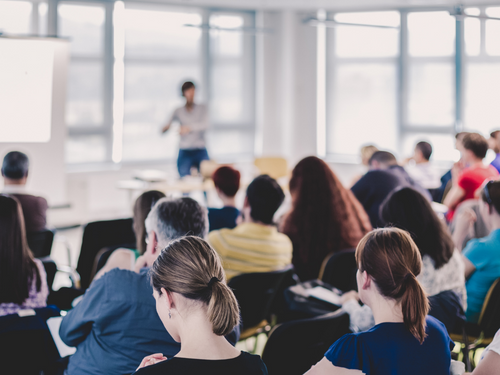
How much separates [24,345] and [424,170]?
4.90m

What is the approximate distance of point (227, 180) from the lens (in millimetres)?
3809

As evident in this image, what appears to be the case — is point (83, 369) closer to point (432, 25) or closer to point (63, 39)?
point (63, 39)

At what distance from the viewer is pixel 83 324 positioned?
1.80 metres

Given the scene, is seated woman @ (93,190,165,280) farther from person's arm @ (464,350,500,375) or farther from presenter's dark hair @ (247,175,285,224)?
person's arm @ (464,350,500,375)

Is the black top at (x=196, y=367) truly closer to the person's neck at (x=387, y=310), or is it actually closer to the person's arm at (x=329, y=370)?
the person's arm at (x=329, y=370)

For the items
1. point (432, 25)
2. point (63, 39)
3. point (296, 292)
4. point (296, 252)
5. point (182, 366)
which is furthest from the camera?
point (432, 25)

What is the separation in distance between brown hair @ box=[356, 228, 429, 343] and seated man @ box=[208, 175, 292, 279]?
1.17 meters

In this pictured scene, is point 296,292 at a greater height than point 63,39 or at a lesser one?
lesser

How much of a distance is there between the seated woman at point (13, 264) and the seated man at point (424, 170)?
440 centimetres

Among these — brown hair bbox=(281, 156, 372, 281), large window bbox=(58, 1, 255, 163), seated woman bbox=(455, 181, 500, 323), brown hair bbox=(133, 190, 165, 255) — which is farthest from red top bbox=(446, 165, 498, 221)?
large window bbox=(58, 1, 255, 163)

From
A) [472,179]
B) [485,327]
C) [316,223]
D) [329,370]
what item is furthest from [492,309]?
[472,179]

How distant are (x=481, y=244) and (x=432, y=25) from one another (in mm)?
6596

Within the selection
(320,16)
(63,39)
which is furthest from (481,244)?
(320,16)

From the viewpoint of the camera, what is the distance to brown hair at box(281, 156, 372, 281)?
3344 mm
